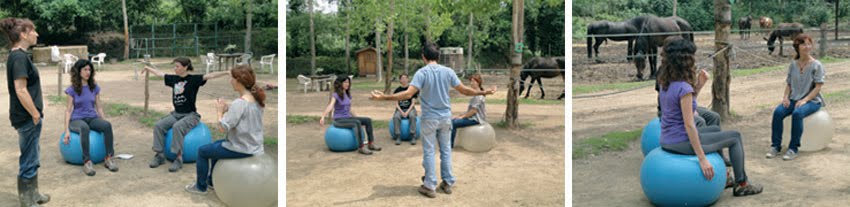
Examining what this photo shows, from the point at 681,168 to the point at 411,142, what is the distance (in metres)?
4.00

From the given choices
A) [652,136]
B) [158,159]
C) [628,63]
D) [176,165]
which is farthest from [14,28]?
[628,63]

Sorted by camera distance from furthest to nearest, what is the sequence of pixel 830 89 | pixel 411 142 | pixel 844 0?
pixel 844 0
pixel 830 89
pixel 411 142

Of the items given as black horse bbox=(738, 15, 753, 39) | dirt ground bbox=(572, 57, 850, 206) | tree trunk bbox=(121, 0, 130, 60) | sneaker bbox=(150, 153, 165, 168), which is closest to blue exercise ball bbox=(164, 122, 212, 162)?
sneaker bbox=(150, 153, 165, 168)

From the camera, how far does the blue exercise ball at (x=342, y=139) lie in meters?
6.92

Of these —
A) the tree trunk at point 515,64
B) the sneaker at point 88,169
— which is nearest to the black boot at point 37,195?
the sneaker at point 88,169

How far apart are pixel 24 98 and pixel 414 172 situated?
3057mm

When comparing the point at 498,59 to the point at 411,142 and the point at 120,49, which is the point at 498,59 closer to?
the point at 120,49

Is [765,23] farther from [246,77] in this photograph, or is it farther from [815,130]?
[246,77]

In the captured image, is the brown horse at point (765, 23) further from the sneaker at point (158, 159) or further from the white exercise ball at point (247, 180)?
the white exercise ball at point (247, 180)

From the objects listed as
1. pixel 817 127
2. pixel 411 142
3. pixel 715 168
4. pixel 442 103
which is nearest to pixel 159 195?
pixel 442 103

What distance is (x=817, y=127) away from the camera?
5.67 meters

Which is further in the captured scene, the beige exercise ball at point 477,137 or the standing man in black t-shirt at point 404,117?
the standing man in black t-shirt at point 404,117

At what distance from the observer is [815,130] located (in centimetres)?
568

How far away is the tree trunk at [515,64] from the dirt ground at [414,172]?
0.22 metres
